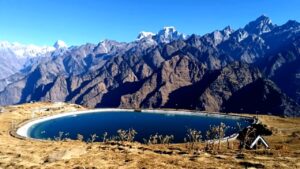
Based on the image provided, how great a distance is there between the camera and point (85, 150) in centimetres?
5962

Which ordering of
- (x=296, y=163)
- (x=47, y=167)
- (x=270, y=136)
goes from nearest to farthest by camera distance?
(x=296, y=163) < (x=47, y=167) < (x=270, y=136)

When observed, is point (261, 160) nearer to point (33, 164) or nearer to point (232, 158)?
point (232, 158)

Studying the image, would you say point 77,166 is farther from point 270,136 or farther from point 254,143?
point 270,136

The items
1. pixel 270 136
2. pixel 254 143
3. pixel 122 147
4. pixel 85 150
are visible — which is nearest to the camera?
pixel 85 150

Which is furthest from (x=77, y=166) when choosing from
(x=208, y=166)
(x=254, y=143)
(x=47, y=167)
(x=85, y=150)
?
(x=254, y=143)

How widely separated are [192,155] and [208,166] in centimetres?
871

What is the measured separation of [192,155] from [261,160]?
33.7 ft

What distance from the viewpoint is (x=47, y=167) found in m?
48.3

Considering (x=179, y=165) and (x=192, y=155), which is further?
(x=192, y=155)

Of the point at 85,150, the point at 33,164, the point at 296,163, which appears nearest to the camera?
the point at 296,163

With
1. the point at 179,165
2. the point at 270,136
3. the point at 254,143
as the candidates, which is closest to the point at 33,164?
the point at 179,165

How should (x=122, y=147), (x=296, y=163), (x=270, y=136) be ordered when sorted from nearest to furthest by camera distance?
(x=296, y=163) → (x=122, y=147) → (x=270, y=136)

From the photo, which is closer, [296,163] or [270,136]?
[296,163]

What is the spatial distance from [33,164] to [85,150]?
994 centimetres
